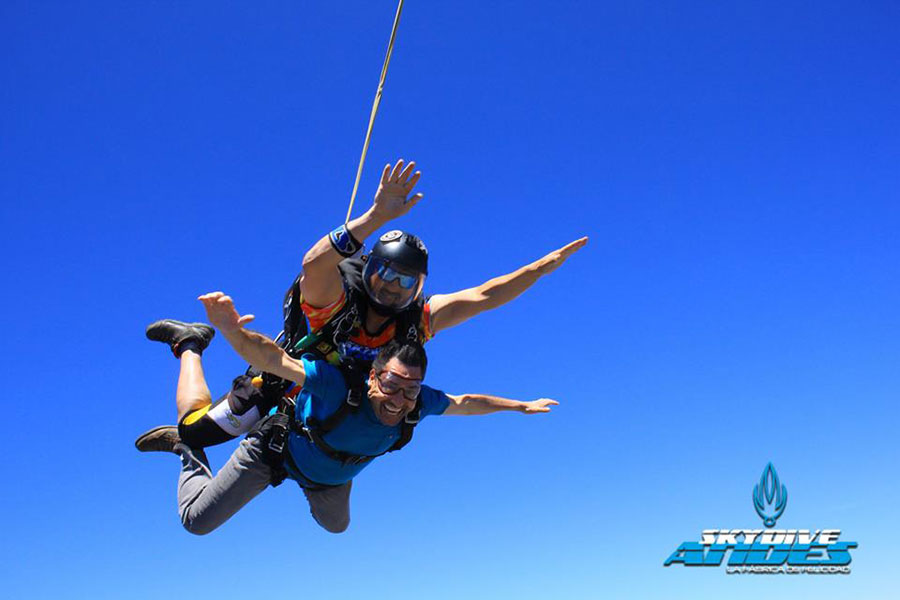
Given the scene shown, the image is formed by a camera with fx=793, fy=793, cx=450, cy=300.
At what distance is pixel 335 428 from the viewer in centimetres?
480

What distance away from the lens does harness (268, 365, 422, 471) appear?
15.5ft

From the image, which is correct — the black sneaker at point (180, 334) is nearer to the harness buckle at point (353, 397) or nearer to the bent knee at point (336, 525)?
the bent knee at point (336, 525)

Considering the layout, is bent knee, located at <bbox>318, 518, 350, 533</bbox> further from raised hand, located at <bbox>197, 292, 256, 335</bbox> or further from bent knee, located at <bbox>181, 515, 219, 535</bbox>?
raised hand, located at <bbox>197, 292, 256, 335</bbox>

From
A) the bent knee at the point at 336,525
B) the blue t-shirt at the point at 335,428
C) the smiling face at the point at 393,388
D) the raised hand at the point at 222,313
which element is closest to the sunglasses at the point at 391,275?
the smiling face at the point at 393,388

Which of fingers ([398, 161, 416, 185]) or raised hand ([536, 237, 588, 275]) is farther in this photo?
raised hand ([536, 237, 588, 275])

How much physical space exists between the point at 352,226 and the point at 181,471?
2.71m

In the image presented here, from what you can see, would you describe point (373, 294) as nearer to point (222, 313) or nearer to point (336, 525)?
point (222, 313)

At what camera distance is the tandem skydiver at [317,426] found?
4.52m

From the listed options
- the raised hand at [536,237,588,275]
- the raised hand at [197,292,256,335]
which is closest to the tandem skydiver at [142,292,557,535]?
the raised hand at [197,292,256,335]

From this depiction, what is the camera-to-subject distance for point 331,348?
500 centimetres

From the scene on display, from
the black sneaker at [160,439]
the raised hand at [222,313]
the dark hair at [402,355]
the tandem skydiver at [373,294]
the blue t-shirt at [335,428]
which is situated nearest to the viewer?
the raised hand at [222,313]

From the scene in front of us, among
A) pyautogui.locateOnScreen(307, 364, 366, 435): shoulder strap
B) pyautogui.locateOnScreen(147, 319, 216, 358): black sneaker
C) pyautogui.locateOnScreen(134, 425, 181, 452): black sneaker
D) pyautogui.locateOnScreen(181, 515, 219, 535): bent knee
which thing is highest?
pyautogui.locateOnScreen(147, 319, 216, 358): black sneaker

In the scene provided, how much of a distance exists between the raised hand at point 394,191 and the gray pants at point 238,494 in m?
1.83

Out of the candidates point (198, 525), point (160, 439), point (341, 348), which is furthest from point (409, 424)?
point (160, 439)
